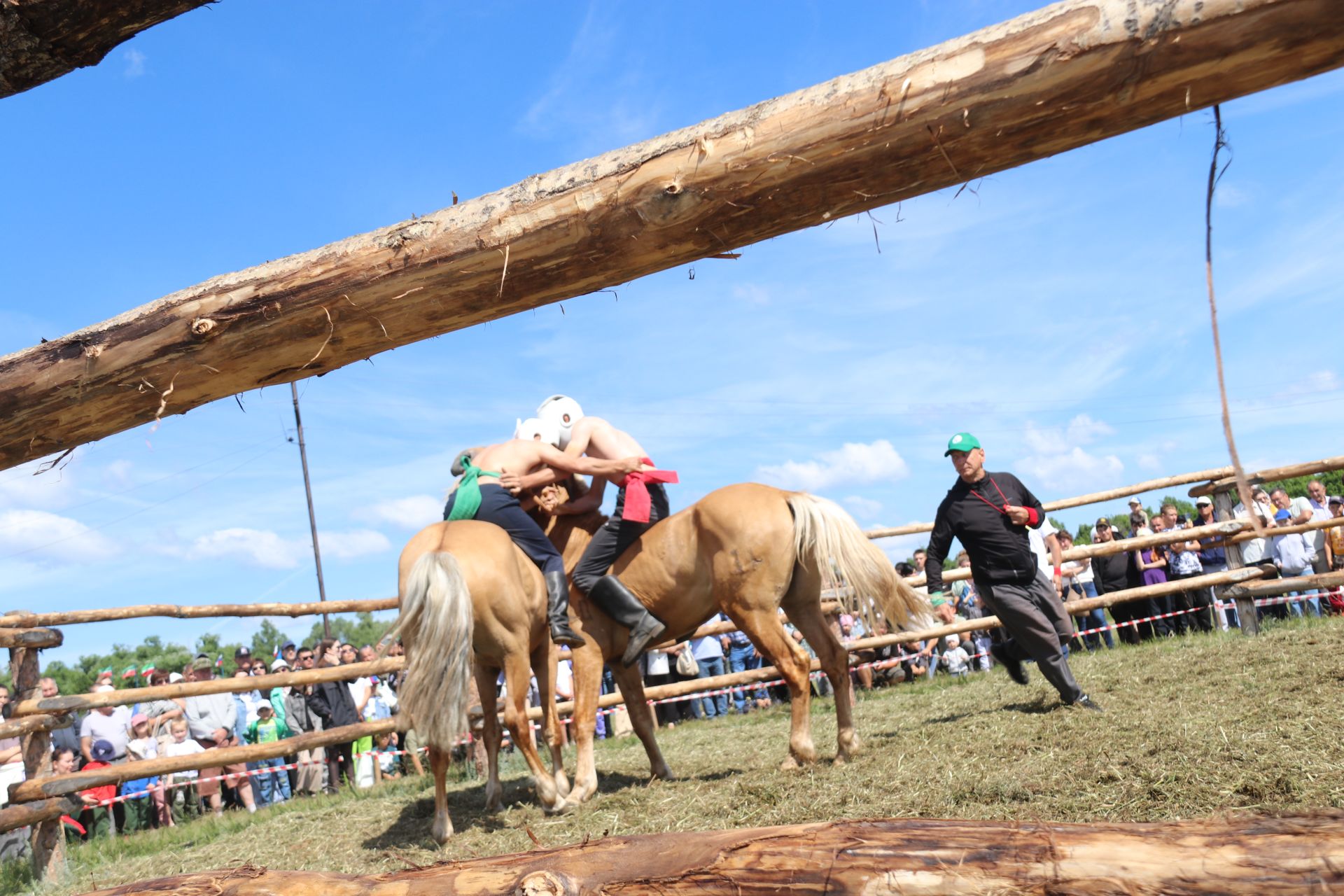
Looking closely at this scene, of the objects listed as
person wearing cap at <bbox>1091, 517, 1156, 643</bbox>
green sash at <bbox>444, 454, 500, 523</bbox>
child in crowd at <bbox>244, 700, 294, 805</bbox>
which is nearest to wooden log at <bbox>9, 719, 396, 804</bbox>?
green sash at <bbox>444, 454, 500, 523</bbox>

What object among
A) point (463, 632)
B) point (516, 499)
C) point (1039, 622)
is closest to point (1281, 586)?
point (1039, 622)

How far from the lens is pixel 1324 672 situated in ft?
20.1

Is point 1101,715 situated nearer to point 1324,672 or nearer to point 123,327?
point 1324,672

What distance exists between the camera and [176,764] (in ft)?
24.0

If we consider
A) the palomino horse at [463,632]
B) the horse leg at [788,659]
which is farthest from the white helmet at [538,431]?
the horse leg at [788,659]

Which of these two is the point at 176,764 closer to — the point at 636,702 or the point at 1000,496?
the point at 636,702

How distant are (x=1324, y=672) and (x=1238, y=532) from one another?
4.18 metres

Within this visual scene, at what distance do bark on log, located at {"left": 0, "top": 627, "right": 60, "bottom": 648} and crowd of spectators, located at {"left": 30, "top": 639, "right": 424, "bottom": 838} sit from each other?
193 cm

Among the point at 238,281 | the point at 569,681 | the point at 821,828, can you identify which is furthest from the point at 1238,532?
the point at 238,281

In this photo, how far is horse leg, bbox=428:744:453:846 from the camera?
5414 millimetres

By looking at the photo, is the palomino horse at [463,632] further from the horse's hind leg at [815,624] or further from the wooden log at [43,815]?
the wooden log at [43,815]

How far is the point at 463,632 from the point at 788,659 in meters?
2.23

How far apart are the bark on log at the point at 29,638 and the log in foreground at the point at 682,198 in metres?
4.85

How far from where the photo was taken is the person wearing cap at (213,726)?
9766mm
